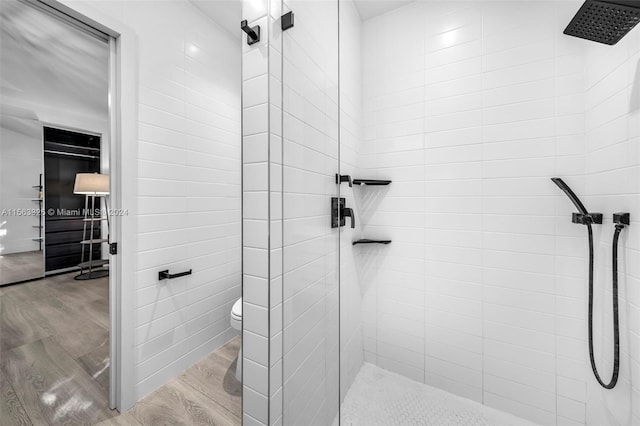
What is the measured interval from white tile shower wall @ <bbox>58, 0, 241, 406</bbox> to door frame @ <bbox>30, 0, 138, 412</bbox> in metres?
0.05

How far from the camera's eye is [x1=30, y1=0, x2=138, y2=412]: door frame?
129cm

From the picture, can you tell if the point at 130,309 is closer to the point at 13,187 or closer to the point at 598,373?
the point at 13,187

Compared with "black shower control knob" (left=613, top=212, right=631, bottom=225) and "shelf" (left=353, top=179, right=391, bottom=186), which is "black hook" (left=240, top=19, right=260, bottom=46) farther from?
"black shower control knob" (left=613, top=212, right=631, bottom=225)

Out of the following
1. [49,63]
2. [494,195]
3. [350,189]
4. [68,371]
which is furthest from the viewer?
[350,189]

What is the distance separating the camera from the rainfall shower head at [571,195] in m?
1.16

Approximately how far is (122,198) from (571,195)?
2.12m

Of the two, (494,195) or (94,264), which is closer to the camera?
(94,264)

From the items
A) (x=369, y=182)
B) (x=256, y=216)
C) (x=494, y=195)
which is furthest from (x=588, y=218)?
(x=256, y=216)

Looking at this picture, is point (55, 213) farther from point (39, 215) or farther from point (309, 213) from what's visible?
point (309, 213)

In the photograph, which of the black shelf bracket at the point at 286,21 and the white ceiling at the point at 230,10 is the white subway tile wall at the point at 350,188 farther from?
the black shelf bracket at the point at 286,21

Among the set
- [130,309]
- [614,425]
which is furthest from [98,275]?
[614,425]

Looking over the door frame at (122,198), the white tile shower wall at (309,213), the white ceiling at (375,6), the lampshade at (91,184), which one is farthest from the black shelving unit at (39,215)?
the white ceiling at (375,6)

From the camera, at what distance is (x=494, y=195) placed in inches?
55.1

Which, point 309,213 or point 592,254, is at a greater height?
point 309,213
